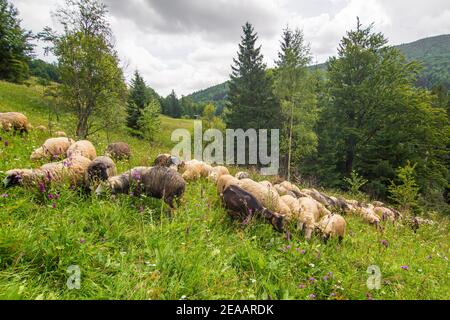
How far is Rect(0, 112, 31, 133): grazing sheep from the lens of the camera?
20.5 feet

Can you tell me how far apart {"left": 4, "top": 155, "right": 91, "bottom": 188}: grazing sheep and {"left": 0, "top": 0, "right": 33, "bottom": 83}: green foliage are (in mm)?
33898

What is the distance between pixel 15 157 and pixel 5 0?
3839 cm

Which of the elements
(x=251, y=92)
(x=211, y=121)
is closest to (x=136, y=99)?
(x=211, y=121)

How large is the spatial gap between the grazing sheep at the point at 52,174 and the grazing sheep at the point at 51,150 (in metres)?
0.97

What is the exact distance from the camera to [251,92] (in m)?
29.9

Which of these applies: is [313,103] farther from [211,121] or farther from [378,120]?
[211,121]

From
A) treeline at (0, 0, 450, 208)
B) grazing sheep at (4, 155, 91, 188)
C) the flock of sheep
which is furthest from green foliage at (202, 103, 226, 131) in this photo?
grazing sheep at (4, 155, 91, 188)

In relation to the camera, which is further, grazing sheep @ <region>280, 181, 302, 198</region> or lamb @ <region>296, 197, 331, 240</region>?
grazing sheep @ <region>280, 181, 302, 198</region>

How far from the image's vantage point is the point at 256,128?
29438 millimetres

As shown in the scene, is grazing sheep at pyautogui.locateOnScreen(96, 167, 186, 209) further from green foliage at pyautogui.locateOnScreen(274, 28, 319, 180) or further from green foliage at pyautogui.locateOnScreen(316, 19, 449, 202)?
green foliage at pyautogui.locateOnScreen(316, 19, 449, 202)

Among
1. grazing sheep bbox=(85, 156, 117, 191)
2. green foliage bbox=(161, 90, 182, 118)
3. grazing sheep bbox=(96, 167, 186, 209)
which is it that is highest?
green foliage bbox=(161, 90, 182, 118)

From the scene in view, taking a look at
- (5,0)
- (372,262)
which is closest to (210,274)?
(372,262)

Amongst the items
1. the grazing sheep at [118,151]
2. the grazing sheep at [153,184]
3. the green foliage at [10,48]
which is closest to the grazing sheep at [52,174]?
the grazing sheep at [153,184]
